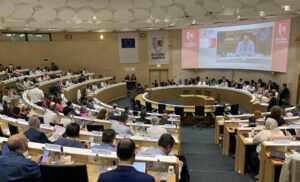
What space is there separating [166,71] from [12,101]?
1146 cm

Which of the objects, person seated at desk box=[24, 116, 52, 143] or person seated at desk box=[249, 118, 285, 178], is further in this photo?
person seated at desk box=[249, 118, 285, 178]

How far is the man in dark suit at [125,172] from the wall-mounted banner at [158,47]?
16175 millimetres

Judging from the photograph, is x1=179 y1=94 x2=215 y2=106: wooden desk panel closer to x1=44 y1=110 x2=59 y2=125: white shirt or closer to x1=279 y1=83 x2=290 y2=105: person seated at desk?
x1=279 y1=83 x2=290 y2=105: person seated at desk

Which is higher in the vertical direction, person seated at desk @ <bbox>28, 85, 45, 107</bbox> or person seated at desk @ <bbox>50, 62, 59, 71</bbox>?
person seated at desk @ <bbox>50, 62, 59, 71</bbox>

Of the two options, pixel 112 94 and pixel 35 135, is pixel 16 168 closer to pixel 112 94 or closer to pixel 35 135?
pixel 35 135

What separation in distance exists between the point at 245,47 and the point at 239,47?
15.7 inches

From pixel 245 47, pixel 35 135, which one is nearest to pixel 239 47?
pixel 245 47

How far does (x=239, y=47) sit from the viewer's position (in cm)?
1509

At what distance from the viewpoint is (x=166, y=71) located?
60.3ft

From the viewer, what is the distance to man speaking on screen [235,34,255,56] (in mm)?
14462

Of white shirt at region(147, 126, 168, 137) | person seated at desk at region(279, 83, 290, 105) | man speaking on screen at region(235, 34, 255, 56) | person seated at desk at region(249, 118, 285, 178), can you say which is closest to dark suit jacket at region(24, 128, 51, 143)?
white shirt at region(147, 126, 168, 137)

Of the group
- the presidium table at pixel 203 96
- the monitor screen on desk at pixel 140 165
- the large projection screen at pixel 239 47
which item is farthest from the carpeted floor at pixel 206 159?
the large projection screen at pixel 239 47

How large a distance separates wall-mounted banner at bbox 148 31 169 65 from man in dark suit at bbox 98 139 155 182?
16175 millimetres

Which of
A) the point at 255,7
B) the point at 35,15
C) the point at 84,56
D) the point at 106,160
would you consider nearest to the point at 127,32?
the point at 84,56
